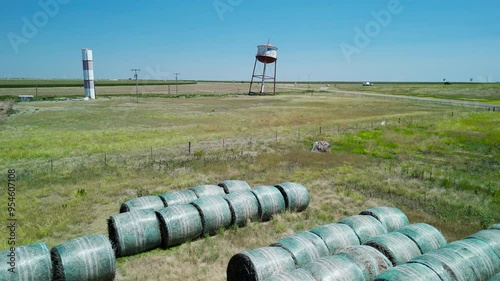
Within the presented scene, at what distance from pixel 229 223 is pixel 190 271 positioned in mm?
2750

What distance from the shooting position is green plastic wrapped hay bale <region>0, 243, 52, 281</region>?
734cm

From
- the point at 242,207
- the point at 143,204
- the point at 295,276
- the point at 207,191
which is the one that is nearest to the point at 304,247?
the point at 295,276

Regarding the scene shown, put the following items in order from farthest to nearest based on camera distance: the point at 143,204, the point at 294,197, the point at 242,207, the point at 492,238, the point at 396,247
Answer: the point at 294,197
the point at 242,207
the point at 143,204
the point at 492,238
the point at 396,247

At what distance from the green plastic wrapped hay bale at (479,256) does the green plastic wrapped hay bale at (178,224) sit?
7.18 metres

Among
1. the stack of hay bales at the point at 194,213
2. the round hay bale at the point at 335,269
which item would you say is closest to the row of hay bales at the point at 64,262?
the stack of hay bales at the point at 194,213

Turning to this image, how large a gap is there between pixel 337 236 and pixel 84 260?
6.57 meters

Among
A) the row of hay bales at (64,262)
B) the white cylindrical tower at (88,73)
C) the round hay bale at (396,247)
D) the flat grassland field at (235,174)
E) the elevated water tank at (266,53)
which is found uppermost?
the elevated water tank at (266,53)

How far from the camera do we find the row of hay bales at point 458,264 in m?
6.68

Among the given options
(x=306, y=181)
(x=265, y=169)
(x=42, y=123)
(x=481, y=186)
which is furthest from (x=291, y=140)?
(x=42, y=123)

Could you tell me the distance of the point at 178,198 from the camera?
1236 cm

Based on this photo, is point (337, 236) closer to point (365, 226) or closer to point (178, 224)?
point (365, 226)

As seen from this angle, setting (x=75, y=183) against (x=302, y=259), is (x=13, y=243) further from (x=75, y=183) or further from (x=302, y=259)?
(x=302, y=259)

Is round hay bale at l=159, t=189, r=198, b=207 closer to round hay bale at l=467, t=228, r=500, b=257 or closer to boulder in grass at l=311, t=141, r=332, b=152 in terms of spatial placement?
round hay bale at l=467, t=228, r=500, b=257

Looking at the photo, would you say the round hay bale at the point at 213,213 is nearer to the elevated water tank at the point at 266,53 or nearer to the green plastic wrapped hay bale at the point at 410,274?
the green plastic wrapped hay bale at the point at 410,274
